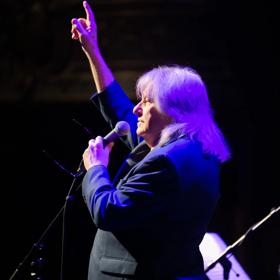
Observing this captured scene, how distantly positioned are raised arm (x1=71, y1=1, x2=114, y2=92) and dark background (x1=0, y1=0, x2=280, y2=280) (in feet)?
Result: 6.30

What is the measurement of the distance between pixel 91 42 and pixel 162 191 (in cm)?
96

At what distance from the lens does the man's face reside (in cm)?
175

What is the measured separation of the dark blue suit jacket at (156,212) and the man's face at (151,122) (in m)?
0.10

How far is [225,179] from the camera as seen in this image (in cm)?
455

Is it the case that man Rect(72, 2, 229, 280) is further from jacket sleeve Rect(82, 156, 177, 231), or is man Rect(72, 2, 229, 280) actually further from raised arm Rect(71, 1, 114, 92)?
raised arm Rect(71, 1, 114, 92)

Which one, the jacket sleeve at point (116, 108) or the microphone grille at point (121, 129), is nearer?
the microphone grille at point (121, 129)

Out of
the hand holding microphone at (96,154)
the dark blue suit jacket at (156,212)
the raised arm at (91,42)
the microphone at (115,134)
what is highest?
the raised arm at (91,42)

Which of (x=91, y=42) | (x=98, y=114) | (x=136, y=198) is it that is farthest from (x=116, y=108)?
(x=98, y=114)

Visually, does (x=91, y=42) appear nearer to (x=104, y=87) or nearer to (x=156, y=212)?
(x=104, y=87)

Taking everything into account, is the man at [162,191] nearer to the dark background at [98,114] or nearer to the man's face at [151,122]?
the man's face at [151,122]

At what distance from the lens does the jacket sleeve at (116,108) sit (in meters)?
2.22

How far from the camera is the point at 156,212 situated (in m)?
1.57

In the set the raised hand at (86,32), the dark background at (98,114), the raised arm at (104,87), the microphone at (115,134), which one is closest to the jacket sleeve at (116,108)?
the raised arm at (104,87)

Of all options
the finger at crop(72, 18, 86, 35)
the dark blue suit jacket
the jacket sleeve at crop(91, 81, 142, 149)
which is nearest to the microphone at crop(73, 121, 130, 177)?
the dark blue suit jacket
